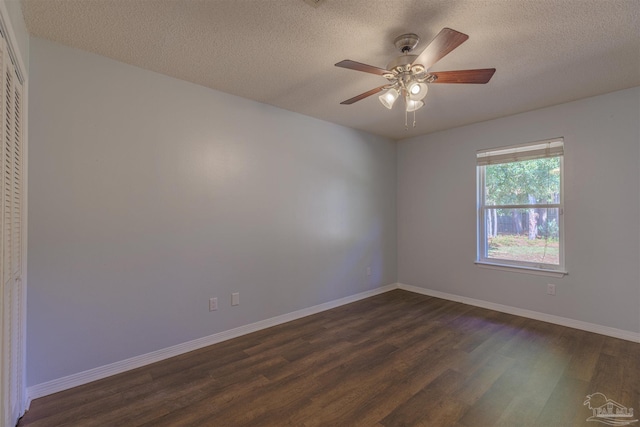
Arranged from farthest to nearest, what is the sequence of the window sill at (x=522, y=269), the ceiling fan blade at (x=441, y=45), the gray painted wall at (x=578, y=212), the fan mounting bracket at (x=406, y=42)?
the window sill at (x=522, y=269), the gray painted wall at (x=578, y=212), the fan mounting bracket at (x=406, y=42), the ceiling fan blade at (x=441, y=45)

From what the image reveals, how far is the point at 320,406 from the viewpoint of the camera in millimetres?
1871

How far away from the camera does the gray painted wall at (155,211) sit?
6.63 feet

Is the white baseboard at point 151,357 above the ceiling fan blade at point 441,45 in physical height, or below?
below

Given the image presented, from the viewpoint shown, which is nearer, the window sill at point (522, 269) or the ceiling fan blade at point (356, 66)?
the ceiling fan blade at point (356, 66)

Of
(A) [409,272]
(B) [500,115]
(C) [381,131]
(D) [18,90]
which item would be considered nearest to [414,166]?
(C) [381,131]

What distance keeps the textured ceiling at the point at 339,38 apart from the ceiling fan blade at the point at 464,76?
0.29 m

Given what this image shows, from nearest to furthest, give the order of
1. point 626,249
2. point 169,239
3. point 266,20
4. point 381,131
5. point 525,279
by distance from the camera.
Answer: point 266,20
point 169,239
point 626,249
point 525,279
point 381,131

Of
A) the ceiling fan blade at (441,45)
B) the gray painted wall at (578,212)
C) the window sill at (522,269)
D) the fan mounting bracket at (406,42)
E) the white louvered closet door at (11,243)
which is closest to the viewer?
the white louvered closet door at (11,243)

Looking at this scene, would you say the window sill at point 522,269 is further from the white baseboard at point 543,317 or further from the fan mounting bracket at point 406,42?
the fan mounting bracket at point 406,42

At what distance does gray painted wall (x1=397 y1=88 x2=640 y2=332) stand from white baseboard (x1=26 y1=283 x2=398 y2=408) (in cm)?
198

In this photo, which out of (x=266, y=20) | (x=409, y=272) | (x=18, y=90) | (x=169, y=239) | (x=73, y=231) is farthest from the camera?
(x=409, y=272)

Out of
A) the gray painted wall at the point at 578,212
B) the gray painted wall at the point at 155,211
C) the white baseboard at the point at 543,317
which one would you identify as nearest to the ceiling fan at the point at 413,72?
the gray painted wall at the point at 155,211

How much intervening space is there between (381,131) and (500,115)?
148 centimetres

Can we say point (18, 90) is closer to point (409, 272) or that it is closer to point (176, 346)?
point (176, 346)
